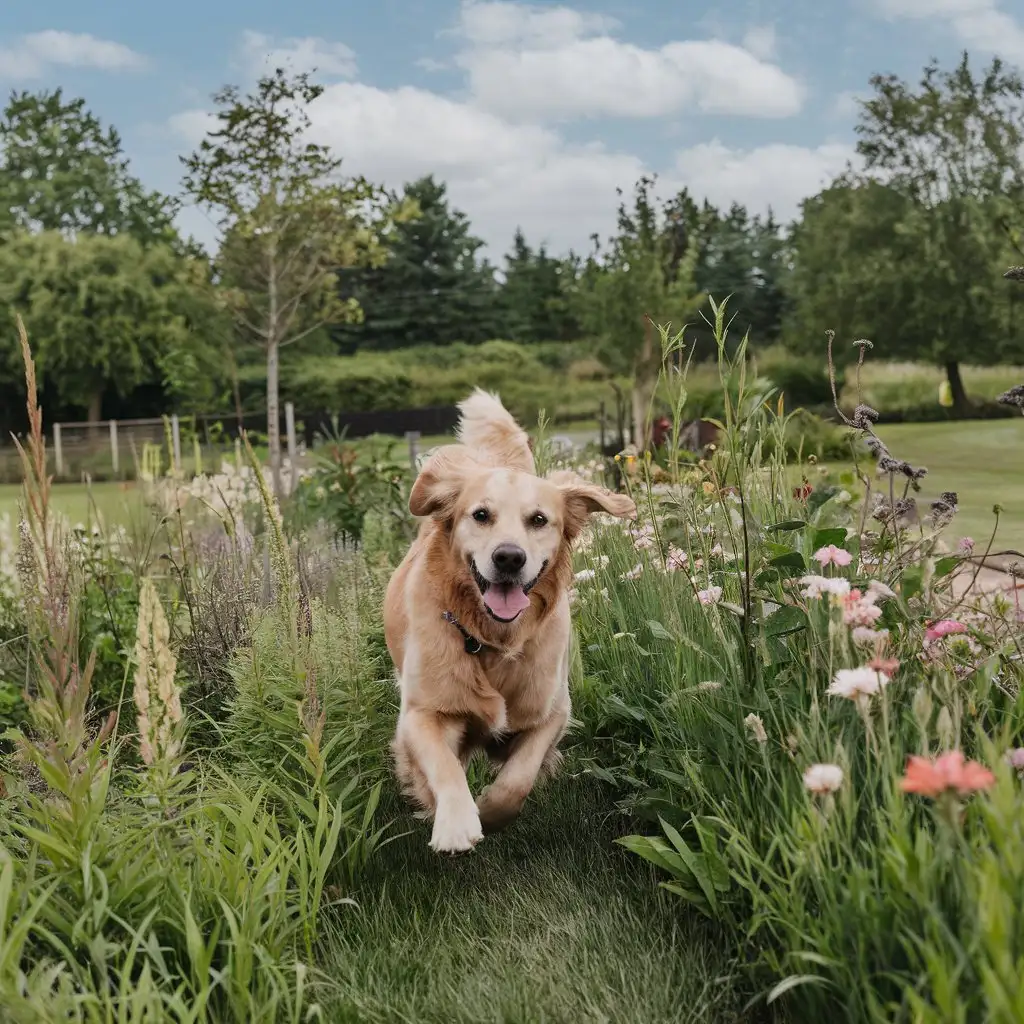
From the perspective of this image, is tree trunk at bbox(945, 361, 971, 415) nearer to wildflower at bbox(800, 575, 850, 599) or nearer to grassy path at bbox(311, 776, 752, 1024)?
grassy path at bbox(311, 776, 752, 1024)

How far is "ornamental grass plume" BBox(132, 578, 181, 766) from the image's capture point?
237cm

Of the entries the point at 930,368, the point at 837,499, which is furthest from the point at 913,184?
the point at 837,499

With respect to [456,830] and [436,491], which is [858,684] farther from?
[436,491]

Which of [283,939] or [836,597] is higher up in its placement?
[836,597]

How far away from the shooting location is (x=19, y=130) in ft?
143

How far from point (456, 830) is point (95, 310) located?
116ft

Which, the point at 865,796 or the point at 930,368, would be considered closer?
the point at 865,796

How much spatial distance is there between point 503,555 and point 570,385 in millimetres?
36413

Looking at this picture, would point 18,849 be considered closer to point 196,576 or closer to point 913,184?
point 196,576

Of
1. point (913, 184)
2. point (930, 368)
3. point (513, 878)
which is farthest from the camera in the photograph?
point (930, 368)

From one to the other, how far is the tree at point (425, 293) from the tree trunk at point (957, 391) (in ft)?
78.9

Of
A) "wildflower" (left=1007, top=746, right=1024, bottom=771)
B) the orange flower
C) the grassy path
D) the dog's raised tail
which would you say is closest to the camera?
the orange flower

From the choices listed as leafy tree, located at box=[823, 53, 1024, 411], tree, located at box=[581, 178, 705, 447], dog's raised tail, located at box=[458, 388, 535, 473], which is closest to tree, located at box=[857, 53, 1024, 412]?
leafy tree, located at box=[823, 53, 1024, 411]

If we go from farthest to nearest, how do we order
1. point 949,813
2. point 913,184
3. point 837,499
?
point 913,184, point 837,499, point 949,813
